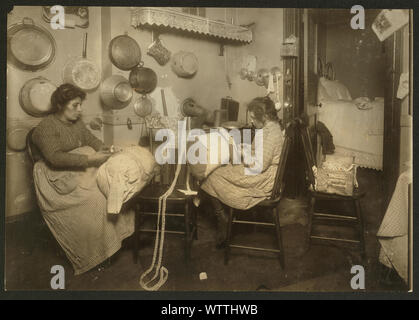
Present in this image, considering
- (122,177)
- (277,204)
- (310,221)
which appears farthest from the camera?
(310,221)

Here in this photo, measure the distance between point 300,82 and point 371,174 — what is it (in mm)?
830

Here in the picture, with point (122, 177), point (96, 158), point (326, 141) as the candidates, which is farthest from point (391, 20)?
point (96, 158)

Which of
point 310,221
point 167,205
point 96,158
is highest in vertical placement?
point 96,158

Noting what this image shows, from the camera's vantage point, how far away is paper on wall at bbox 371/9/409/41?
2297 mm

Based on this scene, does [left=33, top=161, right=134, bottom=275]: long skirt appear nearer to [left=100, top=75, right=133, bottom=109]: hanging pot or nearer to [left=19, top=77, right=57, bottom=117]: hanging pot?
[left=19, top=77, right=57, bottom=117]: hanging pot

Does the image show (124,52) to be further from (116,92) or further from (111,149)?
(111,149)

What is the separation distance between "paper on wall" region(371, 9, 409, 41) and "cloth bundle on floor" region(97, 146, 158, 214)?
1.76 metres

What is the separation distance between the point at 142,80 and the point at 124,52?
0.21 m

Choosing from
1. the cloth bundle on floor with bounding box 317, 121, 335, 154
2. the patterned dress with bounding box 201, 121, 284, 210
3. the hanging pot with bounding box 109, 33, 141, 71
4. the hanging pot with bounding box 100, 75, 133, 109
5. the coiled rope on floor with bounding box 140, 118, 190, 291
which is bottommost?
the coiled rope on floor with bounding box 140, 118, 190, 291

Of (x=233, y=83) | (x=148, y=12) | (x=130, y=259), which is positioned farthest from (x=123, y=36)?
(x=130, y=259)

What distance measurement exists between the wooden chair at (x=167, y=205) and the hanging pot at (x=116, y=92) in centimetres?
33

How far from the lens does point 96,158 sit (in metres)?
2.25

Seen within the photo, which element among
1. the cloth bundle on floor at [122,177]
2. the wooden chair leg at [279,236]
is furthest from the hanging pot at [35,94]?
the wooden chair leg at [279,236]

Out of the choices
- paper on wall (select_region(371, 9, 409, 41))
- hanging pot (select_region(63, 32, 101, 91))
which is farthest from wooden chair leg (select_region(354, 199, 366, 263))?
hanging pot (select_region(63, 32, 101, 91))
